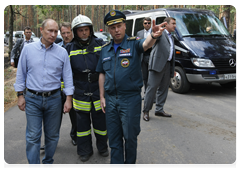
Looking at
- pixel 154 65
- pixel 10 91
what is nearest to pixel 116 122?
pixel 154 65

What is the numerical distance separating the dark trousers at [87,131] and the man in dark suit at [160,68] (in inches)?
66.1

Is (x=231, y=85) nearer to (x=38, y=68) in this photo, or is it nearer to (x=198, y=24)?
(x=198, y=24)

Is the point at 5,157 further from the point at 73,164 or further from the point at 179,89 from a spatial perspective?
the point at 179,89

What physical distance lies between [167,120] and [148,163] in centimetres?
196

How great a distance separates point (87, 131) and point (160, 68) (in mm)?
2112

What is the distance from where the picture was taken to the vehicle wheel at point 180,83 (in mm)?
7383

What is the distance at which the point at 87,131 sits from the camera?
3643 millimetres

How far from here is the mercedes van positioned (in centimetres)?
696

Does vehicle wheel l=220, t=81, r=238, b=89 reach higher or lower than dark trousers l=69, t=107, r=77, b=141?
higher

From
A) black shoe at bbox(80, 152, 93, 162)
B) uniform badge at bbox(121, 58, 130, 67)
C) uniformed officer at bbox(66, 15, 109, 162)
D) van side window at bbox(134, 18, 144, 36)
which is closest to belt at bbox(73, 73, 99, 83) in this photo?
uniformed officer at bbox(66, 15, 109, 162)

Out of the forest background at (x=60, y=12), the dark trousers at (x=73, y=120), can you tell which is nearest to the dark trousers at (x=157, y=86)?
the dark trousers at (x=73, y=120)

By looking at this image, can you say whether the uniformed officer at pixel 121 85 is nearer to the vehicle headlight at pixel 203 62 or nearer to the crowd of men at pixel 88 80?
the crowd of men at pixel 88 80

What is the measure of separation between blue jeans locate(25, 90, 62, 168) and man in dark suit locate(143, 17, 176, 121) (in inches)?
94.2

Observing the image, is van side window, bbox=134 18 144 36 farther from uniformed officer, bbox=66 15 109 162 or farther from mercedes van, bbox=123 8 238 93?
uniformed officer, bbox=66 15 109 162
